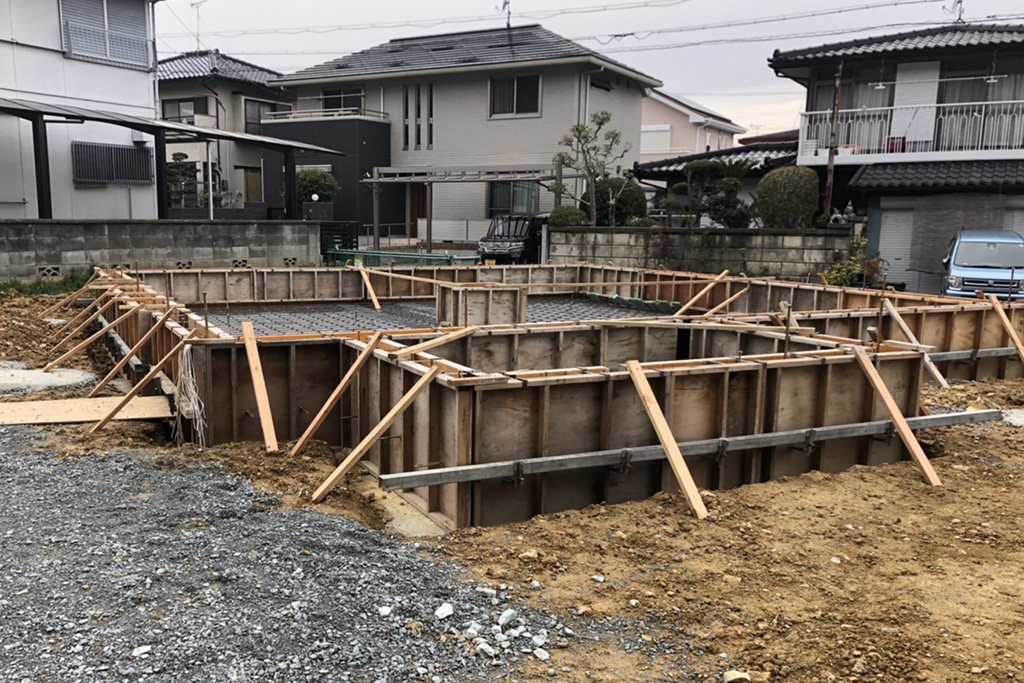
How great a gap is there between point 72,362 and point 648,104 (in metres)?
41.6

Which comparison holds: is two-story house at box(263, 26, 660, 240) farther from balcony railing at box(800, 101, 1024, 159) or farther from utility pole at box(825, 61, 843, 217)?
utility pole at box(825, 61, 843, 217)

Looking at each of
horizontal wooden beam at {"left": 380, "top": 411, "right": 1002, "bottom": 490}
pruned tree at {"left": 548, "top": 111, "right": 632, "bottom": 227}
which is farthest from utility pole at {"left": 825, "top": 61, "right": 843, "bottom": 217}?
horizontal wooden beam at {"left": 380, "top": 411, "right": 1002, "bottom": 490}

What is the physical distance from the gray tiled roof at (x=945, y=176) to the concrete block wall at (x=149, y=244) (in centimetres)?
1431

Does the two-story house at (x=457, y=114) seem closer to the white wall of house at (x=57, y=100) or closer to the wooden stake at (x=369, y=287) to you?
the white wall of house at (x=57, y=100)

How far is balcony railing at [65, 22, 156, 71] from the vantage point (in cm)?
2191

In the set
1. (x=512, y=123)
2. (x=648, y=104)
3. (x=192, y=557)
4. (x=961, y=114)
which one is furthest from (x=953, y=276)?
(x=648, y=104)

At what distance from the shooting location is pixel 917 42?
878 inches

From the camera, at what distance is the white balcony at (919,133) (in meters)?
21.4

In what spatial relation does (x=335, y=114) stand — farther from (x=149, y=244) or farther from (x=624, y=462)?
(x=624, y=462)

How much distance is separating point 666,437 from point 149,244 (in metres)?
16.0

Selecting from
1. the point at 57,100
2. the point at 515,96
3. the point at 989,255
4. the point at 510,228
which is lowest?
the point at 989,255

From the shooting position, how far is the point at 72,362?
11398 millimetres

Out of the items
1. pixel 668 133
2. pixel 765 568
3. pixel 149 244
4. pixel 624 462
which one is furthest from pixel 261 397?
pixel 668 133

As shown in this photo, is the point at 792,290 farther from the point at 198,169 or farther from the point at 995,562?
the point at 198,169
